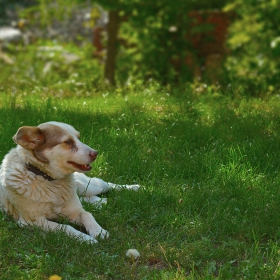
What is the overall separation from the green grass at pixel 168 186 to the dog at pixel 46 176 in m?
0.15

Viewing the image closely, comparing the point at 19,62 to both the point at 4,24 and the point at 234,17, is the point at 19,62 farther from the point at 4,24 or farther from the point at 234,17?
the point at 234,17

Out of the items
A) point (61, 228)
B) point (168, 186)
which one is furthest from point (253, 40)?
point (61, 228)

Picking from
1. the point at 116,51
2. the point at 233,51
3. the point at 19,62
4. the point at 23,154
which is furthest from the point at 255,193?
the point at 19,62

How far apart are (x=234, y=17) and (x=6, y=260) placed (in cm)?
1077

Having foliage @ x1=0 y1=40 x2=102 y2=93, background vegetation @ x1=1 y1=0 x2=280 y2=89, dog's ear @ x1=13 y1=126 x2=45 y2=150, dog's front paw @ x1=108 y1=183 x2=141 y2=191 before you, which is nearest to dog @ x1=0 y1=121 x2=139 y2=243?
dog's ear @ x1=13 y1=126 x2=45 y2=150

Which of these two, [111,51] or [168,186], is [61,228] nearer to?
[168,186]

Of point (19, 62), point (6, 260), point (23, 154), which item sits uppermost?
point (23, 154)

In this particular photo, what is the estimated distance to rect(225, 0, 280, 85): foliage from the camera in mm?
12086

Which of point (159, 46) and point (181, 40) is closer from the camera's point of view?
point (181, 40)

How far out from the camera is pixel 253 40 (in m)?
14.1

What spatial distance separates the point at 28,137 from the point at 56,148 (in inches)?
9.3

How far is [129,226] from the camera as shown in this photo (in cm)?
466

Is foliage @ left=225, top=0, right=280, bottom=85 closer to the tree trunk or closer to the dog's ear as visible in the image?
the tree trunk

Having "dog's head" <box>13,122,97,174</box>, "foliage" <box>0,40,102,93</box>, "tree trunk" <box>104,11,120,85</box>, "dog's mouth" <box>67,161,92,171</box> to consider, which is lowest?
"foliage" <box>0,40,102,93</box>
